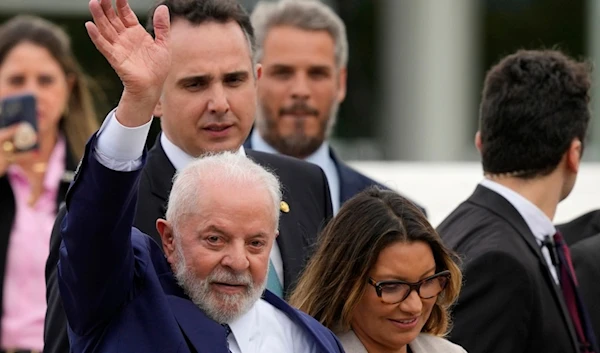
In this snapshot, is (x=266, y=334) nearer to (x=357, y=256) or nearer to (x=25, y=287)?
(x=357, y=256)

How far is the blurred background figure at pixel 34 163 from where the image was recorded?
5414 millimetres

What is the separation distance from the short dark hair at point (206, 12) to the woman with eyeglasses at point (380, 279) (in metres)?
0.71

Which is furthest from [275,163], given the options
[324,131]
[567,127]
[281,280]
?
[324,131]

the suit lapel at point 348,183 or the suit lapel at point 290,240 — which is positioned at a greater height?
the suit lapel at point 290,240

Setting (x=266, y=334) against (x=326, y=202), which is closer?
(x=266, y=334)

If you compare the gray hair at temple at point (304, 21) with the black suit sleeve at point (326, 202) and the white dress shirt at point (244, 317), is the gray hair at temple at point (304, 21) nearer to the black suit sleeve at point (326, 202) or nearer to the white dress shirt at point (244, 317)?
the black suit sleeve at point (326, 202)

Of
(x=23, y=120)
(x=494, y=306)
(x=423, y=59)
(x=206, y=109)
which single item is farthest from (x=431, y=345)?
(x=423, y=59)

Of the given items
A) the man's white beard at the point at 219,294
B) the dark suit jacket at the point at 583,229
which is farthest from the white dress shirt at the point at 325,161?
the man's white beard at the point at 219,294

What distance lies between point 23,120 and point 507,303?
7.75ft

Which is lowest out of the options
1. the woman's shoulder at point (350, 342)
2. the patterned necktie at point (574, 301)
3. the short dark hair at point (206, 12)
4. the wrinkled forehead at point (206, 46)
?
the patterned necktie at point (574, 301)

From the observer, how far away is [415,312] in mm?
3453

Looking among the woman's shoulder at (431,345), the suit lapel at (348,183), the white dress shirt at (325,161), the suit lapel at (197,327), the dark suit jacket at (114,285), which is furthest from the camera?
the white dress shirt at (325,161)

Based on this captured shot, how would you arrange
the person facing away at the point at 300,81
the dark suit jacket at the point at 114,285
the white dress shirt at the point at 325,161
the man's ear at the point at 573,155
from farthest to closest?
1. the person facing away at the point at 300,81
2. the white dress shirt at the point at 325,161
3. the man's ear at the point at 573,155
4. the dark suit jacket at the point at 114,285

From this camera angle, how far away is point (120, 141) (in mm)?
2881
